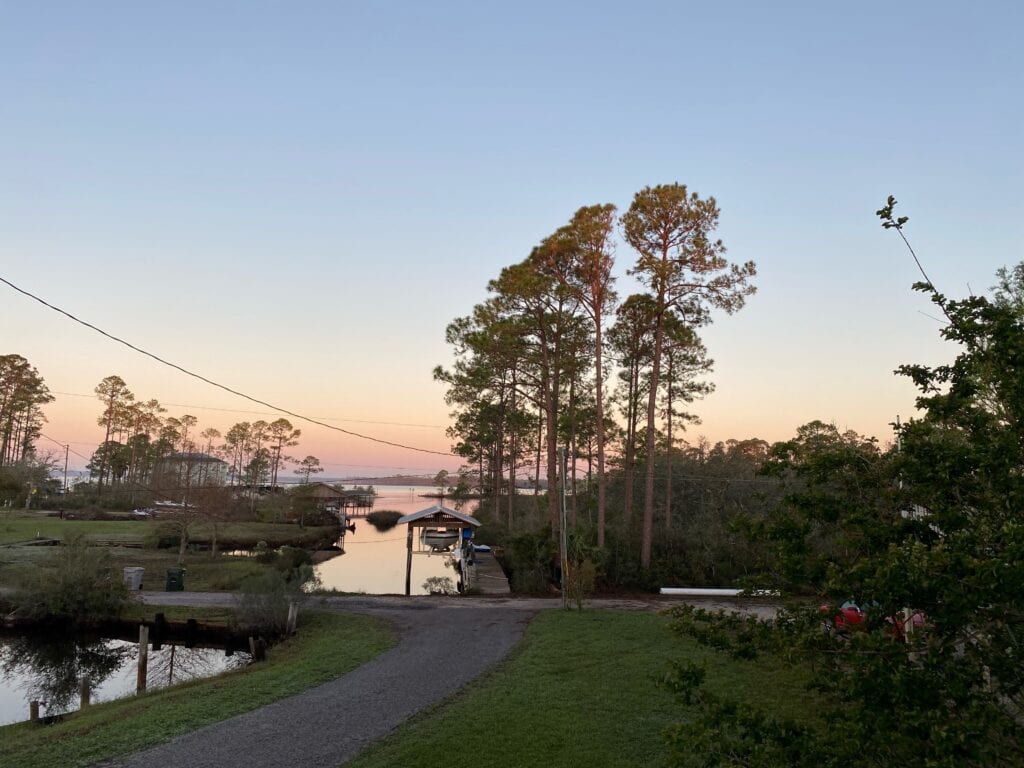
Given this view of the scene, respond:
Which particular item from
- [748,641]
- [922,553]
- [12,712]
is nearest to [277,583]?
[12,712]

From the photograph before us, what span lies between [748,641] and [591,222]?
21785 mm

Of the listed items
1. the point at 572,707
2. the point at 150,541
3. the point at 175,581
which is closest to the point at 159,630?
the point at 175,581

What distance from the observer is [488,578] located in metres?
26.4

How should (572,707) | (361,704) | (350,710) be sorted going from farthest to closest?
(361,704), (350,710), (572,707)

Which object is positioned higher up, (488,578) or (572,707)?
(572,707)

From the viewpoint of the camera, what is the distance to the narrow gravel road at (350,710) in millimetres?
7477

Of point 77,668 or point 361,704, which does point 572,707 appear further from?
point 77,668

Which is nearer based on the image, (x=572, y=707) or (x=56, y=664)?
(x=572, y=707)

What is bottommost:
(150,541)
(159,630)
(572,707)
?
(159,630)

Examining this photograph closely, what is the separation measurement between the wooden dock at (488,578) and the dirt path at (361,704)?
5711 millimetres

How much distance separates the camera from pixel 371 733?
814 cm

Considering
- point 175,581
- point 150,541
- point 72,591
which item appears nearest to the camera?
point 72,591

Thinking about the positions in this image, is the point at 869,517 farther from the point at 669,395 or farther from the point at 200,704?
the point at 669,395

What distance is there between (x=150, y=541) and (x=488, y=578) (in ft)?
61.7
